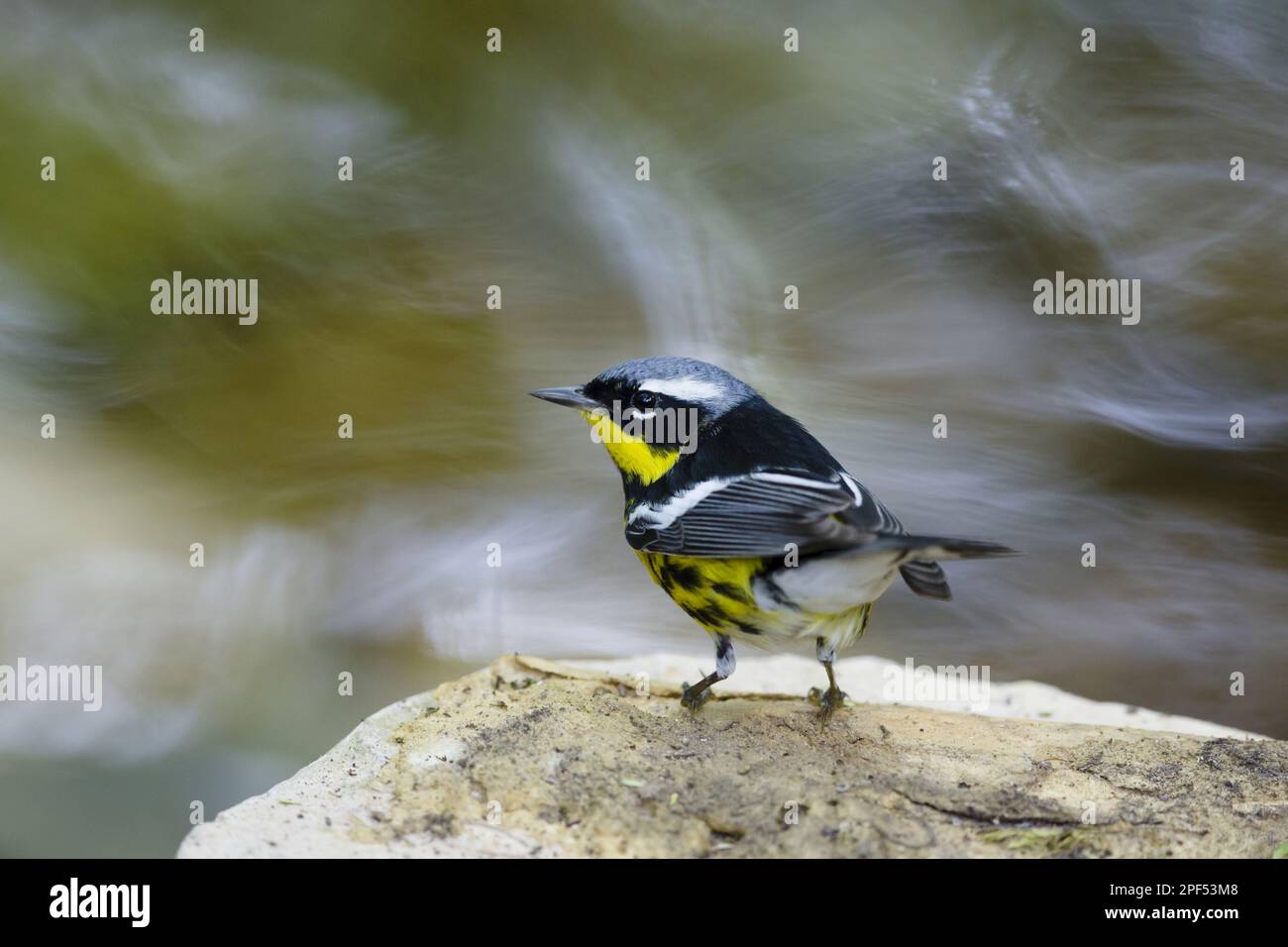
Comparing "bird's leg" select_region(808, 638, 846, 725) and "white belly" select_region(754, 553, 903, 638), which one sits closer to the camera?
"white belly" select_region(754, 553, 903, 638)

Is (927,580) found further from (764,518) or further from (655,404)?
(655,404)

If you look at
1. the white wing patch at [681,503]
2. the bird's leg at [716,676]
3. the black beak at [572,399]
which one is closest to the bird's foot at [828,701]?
the bird's leg at [716,676]

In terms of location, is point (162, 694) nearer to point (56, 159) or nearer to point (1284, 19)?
point (56, 159)

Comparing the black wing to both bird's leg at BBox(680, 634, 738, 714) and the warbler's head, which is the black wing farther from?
bird's leg at BBox(680, 634, 738, 714)

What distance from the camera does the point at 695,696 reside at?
9.86 feet

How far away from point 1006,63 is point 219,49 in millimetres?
2874

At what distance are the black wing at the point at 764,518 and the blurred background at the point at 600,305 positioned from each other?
4.84 feet

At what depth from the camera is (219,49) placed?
14.1 feet

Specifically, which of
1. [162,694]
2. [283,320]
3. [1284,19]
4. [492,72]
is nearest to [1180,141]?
[1284,19]

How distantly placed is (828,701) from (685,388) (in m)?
0.88

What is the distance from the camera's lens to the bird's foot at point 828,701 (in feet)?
9.65

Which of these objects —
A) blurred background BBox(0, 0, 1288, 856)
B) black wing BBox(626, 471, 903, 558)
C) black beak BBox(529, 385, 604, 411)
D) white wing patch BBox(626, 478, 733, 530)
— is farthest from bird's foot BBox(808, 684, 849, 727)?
blurred background BBox(0, 0, 1288, 856)

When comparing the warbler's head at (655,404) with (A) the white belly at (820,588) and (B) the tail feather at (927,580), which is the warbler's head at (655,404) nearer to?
(A) the white belly at (820,588)

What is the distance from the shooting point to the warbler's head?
9.50 ft
